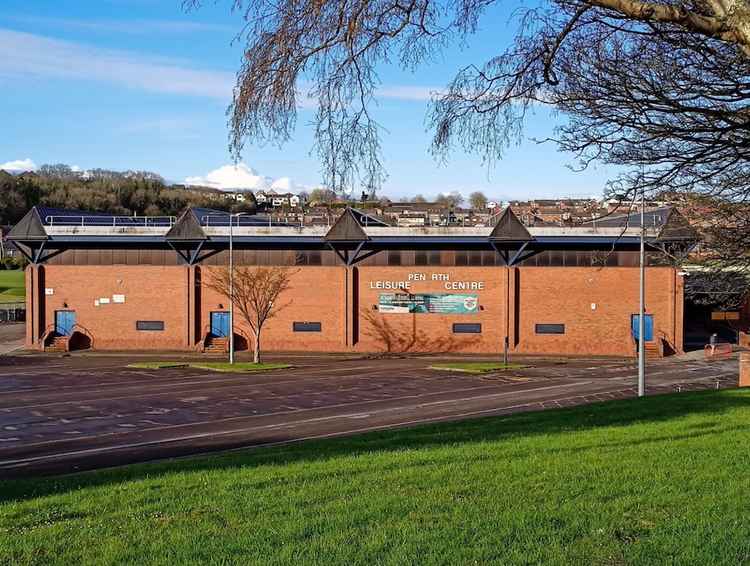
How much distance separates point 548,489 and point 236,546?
11.0 feet

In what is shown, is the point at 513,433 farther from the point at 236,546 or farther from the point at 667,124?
the point at 236,546

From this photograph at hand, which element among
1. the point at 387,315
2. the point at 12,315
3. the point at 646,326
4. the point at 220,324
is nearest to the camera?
the point at 646,326

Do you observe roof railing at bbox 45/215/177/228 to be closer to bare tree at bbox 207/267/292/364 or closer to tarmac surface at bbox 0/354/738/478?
bare tree at bbox 207/267/292/364

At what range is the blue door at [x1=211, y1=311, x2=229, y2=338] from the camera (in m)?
51.6

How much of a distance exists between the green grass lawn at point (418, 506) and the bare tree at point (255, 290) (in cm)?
3529

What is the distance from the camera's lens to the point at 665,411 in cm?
1645

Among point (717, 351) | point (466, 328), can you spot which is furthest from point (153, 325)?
point (717, 351)

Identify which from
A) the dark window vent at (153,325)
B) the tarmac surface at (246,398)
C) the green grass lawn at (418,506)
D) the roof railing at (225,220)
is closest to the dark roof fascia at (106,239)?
the roof railing at (225,220)

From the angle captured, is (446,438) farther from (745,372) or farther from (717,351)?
(717,351)

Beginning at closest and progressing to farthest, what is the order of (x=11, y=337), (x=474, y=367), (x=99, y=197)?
(x=474, y=367), (x=11, y=337), (x=99, y=197)

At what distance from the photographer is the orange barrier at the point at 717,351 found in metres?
49.0

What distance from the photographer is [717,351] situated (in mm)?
50375

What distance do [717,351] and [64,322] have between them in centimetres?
4084

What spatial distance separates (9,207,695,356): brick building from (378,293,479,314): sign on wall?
68 millimetres
